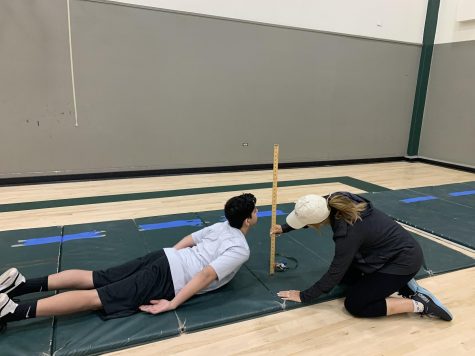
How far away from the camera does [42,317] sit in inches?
76.5

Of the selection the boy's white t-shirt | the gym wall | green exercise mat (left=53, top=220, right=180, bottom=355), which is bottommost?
green exercise mat (left=53, top=220, right=180, bottom=355)

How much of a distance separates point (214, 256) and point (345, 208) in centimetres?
79

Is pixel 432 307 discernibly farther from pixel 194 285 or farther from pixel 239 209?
pixel 194 285

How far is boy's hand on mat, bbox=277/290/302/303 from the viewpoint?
2150mm

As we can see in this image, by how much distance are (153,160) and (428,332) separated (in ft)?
14.3

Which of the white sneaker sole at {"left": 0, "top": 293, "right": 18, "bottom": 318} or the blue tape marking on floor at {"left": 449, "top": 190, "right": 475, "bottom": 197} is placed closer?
the white sneaker sole at {"left": 0, "top": 293, "right": 18, "bottom": 318}

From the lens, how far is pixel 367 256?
2.06m

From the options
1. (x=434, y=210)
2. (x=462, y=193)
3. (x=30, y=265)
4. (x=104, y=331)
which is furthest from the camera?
(x=462, y=193)

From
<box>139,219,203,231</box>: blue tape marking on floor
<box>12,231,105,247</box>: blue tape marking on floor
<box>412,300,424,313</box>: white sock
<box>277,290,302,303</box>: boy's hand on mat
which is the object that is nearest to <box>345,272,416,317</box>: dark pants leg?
<box>412,300,424,313</box>: white sock

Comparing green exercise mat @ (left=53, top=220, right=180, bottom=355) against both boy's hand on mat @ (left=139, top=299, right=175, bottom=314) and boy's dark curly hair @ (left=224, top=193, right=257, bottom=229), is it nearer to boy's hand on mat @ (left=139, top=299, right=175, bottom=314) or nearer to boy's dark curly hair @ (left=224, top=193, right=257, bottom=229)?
boy's hand on mat @ (left=139, top=299, right=175, bottom=314)

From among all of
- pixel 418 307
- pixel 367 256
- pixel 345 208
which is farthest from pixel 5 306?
pixel 418 307

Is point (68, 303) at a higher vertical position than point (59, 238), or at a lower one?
higher

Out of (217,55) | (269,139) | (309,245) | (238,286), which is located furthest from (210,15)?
Answer: (238,286)

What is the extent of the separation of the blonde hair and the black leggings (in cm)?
40
